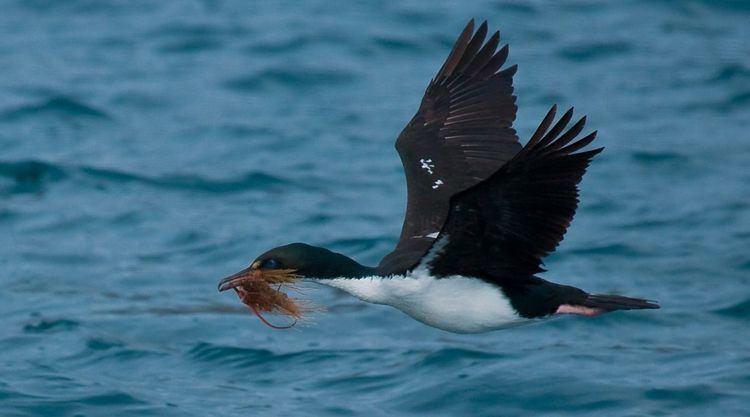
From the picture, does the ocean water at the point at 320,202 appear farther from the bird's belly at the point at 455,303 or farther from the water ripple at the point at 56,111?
the bird's belly at the point at 455,303

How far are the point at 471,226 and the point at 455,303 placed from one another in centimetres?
72

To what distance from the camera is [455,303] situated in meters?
7.85

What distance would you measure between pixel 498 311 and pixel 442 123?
165 cm

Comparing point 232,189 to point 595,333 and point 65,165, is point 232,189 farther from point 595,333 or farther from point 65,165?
point 595,333

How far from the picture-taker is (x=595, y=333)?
10508 mm

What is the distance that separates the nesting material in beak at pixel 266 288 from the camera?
7.58m

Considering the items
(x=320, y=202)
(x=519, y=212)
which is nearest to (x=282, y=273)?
(x=519, y=212)

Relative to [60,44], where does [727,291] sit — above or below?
below

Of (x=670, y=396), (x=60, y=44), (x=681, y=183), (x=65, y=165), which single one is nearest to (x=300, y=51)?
(x=60, y=44)

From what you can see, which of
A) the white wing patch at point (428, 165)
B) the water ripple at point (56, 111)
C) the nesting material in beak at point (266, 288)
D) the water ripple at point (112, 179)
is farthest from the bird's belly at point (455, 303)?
the water ripple at point (56, 111)

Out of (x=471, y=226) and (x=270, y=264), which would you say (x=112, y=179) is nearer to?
(x=270, y=264)

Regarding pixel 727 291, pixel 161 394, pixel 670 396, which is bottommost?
pixel 161 394

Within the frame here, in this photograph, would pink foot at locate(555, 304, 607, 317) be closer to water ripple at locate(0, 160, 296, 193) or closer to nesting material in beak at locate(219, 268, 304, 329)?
nesting material in beak at locate(219, 268, 304, 329)

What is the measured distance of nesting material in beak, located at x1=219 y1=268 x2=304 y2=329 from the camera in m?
7.58
